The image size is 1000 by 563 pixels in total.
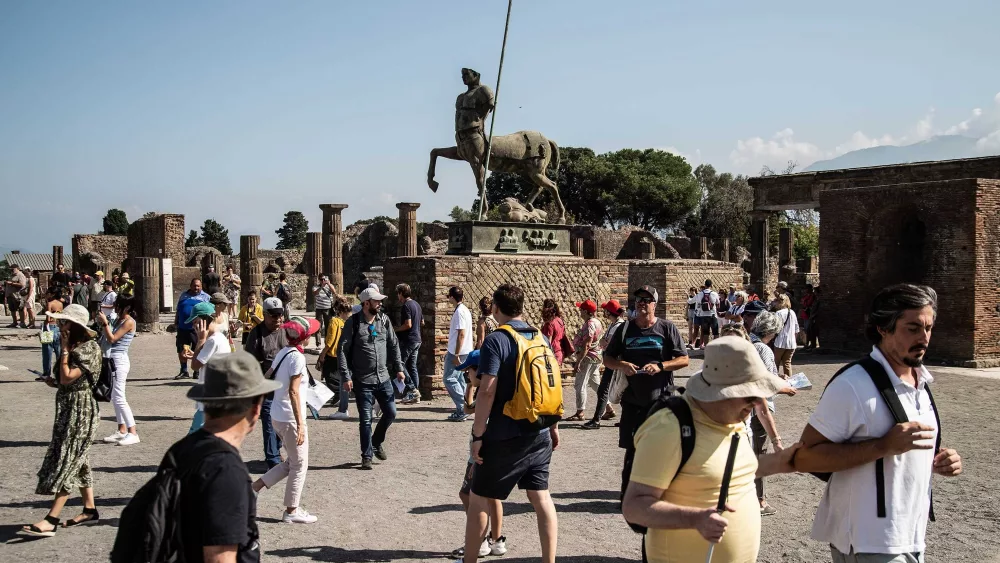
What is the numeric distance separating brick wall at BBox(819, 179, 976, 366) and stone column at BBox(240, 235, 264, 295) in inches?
733

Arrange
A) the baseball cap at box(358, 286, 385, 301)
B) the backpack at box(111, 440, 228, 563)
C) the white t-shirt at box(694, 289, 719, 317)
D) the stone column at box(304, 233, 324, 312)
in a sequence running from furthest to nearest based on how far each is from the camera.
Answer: the stone column at box(304, 233, 324, 312) → the white t-shirt at box(694, 289, 719, 317) → the baseball cap at box(358, 286, 385, 301) → the backpack at box(111, 440, 228, 563)

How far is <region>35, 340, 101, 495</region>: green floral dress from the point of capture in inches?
224

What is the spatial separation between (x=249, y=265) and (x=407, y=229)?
6.79 meters

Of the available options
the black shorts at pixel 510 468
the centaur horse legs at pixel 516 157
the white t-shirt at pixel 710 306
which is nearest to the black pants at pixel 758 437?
the black shorts at pixel 510 468

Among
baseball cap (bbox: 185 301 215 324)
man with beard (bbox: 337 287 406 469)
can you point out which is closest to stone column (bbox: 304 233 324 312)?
man with beard (bbox: 337 287 406 469)

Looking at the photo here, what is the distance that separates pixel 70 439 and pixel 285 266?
40150 mm

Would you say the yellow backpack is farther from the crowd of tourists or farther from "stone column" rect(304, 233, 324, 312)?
"stone column" rect(304, 233, 324, 312)

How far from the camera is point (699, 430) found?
2941 millimetres

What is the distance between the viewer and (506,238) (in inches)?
497

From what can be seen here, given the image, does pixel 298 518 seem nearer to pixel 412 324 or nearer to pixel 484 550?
pixel 484 550

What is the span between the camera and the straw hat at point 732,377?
291cm

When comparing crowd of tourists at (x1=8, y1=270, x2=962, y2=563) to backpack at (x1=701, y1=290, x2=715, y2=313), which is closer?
crowd of tourists at (x1=8, y1=270, x2=962, y2=563)

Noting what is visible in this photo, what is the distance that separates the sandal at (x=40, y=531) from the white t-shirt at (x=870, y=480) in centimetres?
483

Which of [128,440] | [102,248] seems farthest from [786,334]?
[102,248]
